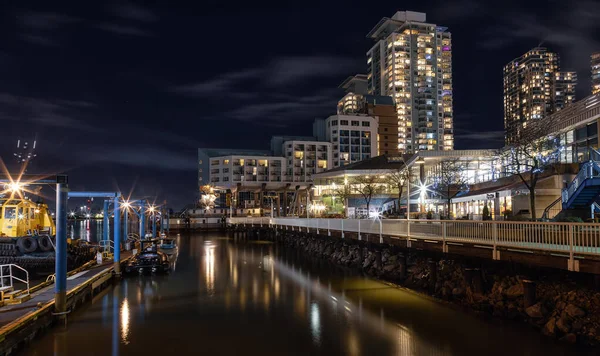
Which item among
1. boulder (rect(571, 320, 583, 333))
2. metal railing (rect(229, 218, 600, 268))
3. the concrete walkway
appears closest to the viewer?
metal railing (rect(229, 218, 600, 268))

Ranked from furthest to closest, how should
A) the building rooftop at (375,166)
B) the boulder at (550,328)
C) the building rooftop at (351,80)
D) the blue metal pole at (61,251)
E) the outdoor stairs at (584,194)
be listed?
the building rooftop at (351,80)
the building rooftop at (375,166)
the outdoor stairs at (584,194)
the blue metal pole at (61,251)
the boulder at (550,328)

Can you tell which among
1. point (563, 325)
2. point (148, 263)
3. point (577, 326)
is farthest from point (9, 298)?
A: point (577, 326)

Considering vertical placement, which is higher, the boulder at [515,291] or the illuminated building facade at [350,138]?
the illuminated building facade at [350,138]

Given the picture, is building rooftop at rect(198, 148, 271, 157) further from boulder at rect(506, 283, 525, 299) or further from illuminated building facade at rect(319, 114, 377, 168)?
boulder at rect(506, 283, 525, 299)

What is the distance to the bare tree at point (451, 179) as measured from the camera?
44969mm

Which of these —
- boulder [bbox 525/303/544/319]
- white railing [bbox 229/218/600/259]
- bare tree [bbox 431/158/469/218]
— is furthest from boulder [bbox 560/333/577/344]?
bare tree [bbox 431/158/469/218]

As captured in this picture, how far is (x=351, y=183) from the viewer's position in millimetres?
74250

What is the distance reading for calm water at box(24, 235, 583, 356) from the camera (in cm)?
1495

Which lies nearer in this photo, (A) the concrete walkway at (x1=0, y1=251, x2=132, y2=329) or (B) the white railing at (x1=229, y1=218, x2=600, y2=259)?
(B) the white railing at (x1=229, y1=218, x2=600, y2=259)

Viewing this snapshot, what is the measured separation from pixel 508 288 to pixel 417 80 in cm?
15777

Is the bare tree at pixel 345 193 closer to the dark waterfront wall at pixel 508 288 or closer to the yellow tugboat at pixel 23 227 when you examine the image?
the dark waterfront wall at pixel 508 288

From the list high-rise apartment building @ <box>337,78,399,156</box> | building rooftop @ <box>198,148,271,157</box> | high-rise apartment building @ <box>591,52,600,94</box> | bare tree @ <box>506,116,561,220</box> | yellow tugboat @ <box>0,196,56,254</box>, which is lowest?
yellow tugboat @ <box>0,196,56,254</box>

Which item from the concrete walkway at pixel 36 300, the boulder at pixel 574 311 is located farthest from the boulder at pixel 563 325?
the concrete walkway at pixel 36 300

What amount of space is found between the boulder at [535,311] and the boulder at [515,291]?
3.22 feet
